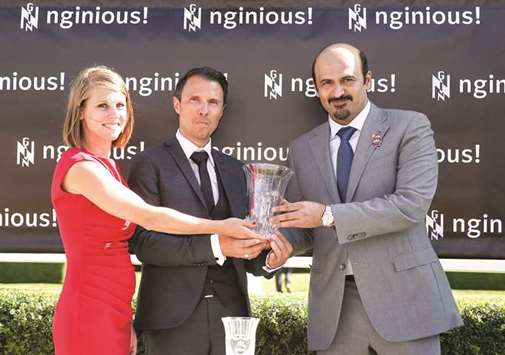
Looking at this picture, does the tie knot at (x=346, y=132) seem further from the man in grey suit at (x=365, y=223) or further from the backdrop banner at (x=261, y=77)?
the backdrop banner at (x=261, y=77)

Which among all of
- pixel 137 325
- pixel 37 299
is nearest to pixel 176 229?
pixel 137 325

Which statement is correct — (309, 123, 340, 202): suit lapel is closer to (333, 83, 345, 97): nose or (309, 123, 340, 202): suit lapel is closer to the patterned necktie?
(333, 83, 345, 97): nose

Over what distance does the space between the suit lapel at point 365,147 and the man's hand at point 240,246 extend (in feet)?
1.80

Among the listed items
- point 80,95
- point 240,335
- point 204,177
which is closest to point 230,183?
point 204,177

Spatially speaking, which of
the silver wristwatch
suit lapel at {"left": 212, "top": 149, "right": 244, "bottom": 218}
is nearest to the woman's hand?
suit lapel at {"left": 212, "top": 149, "right": 244, "bottom": 218}

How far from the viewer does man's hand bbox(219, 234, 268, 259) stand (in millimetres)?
2824

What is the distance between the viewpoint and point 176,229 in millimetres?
2801

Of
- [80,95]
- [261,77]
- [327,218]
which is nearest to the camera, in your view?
[80,95]

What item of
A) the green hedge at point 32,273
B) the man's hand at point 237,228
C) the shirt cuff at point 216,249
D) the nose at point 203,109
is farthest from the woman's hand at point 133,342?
the green hedge at point 32,273

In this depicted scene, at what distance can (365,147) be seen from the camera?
10.4ft

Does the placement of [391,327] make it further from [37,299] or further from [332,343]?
[37,299]

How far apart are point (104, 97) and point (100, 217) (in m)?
0.50

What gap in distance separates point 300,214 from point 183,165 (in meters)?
0.63

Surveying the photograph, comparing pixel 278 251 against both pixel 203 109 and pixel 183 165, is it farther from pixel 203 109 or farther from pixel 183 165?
pixel 203 109
